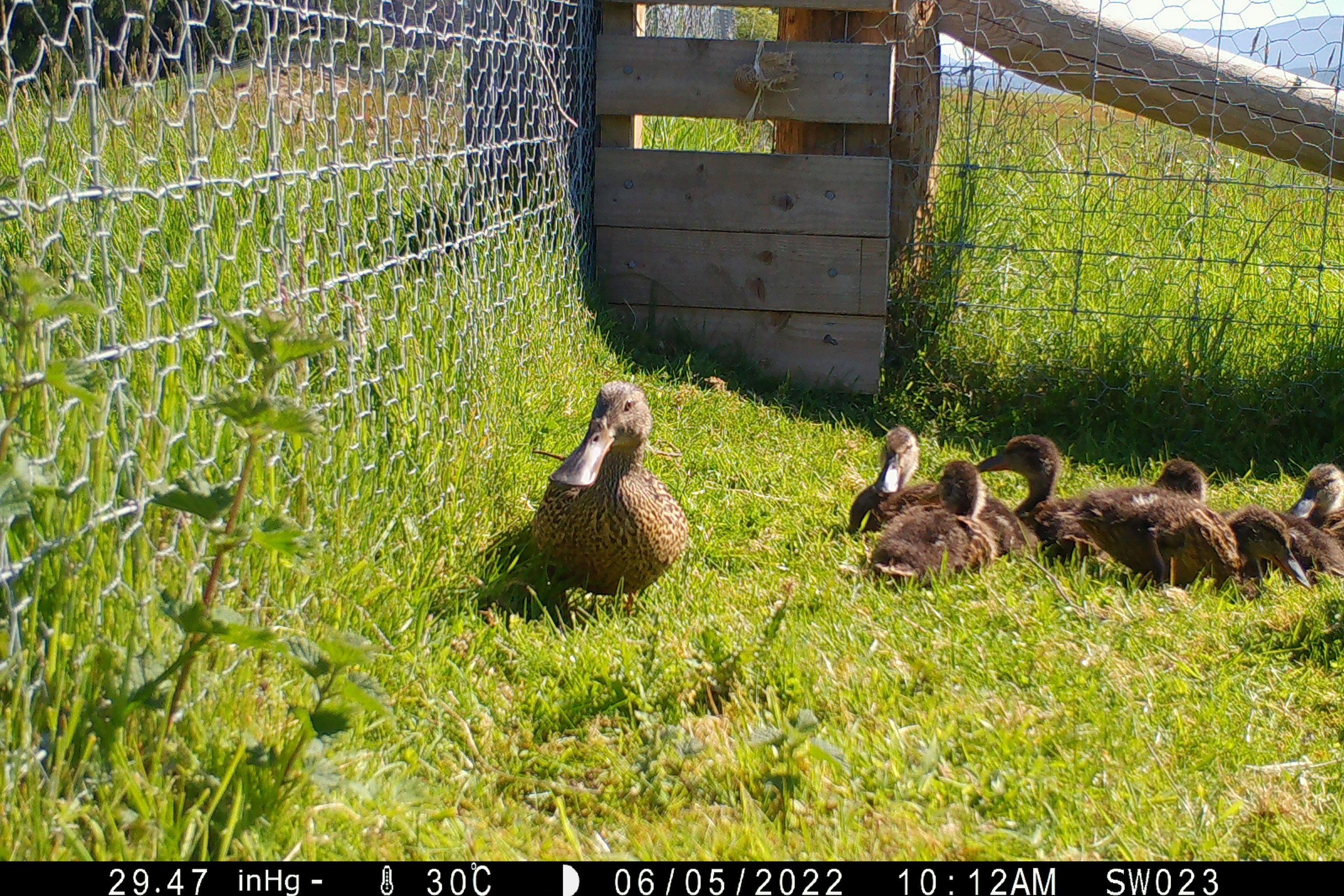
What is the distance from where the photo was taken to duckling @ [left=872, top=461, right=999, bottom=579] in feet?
13.1

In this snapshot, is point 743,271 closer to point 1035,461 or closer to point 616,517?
point 1035,461

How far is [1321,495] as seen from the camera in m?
4.86

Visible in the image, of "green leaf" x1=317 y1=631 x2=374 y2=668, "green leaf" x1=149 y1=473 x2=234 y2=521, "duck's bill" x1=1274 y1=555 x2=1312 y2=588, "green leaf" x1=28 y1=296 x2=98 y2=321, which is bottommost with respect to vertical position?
"duck's bill" x1=1274 y1=555 x2=1312 y2=588

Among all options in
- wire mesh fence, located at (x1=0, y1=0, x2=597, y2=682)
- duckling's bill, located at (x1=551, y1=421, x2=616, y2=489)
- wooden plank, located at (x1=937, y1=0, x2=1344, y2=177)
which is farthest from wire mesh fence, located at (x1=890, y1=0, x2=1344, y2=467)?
duckling's bill, located at (x1=551, y1=421, x2=616, y2=489)

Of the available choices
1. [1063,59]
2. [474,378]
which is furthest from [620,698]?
[1063,59]

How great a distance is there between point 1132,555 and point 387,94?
290 centimetres

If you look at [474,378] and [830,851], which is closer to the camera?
[830,851]

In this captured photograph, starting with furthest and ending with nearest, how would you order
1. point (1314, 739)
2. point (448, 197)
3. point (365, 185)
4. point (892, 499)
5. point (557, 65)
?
point (557, 65)
point (892, 499)
point (448, 197)
point (365, 185)
point (1314, 739)

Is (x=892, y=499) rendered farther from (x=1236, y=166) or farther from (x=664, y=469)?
(x=1236, y=166)

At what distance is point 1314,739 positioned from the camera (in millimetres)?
2980

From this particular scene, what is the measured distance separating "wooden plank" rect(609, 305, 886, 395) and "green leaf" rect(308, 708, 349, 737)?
424 centimetres

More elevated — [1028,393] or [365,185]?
[365,185]

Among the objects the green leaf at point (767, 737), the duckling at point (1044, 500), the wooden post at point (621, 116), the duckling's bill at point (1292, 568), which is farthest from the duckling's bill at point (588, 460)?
the wooden post at point (621, 116)
